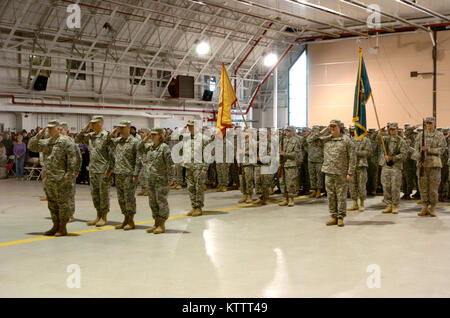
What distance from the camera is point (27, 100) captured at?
19.4 metres

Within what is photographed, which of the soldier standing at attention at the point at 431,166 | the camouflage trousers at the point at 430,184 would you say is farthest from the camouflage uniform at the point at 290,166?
the camouflage trousers at the point at 430,184

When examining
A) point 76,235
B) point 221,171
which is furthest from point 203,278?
point 221,171

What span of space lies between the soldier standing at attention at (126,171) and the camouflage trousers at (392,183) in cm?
503

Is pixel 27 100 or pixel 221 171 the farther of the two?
pixel 27 100

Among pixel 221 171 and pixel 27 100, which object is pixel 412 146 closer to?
pixel 221 171

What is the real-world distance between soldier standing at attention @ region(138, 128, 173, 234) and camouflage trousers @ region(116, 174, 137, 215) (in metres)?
0.35

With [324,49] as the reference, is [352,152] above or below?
below

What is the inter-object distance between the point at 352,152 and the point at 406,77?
51.8 ft

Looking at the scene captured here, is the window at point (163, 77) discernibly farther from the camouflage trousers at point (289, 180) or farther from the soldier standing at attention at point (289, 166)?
the camouflage trousers at point (289, 180)

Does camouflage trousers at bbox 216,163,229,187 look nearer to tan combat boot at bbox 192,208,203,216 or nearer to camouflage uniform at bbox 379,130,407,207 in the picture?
tan combat boot at bbox 192,208,203,216

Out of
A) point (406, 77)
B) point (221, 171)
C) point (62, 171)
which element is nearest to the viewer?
point (62, 171)

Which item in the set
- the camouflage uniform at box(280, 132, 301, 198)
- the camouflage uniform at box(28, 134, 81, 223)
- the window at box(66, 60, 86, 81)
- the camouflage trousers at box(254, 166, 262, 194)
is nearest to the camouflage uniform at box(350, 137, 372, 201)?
the camouflage uniform at box(280, 132, 301, 198)

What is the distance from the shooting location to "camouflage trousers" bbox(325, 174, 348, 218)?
839 cm
